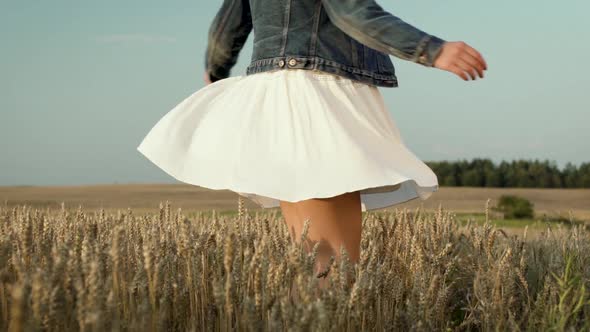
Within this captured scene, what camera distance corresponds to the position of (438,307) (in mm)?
2250

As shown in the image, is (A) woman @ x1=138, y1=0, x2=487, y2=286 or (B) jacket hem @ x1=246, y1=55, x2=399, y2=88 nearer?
(A) woman @ x1=138, y1=0, x2=487, y2=286

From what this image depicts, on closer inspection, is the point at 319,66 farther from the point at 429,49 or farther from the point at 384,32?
the point at 429,49

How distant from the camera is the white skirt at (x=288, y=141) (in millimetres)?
2129

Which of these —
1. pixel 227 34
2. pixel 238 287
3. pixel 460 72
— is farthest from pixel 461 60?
pixel 227 34

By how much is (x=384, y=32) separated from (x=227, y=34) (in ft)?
2.84

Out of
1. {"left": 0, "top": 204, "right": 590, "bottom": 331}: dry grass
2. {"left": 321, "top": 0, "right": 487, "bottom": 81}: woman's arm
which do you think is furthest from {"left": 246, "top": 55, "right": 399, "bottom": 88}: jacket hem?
{"left": 0, "top": 204, "right": 590, "bottom": 331}: dry grass

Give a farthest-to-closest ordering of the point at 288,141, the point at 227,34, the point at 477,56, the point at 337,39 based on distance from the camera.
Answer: the point at 227,34 < the point at 337,39 < the point at 288,141 < the point at 477,56

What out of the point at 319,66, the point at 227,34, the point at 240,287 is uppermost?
the point at 227,34

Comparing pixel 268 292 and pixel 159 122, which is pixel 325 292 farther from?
pixel 159 122

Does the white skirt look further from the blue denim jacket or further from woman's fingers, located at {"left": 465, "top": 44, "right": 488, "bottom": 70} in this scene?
woman's fingers, located at {"left": 465, "top": 44, "right": 488, "bottom": 70}

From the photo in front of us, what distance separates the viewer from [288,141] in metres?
2.19

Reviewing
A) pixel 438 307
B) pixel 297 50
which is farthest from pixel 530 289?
pixel 297 50

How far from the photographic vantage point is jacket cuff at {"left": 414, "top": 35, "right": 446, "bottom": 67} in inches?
82.8

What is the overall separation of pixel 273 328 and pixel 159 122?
1.21 metres
